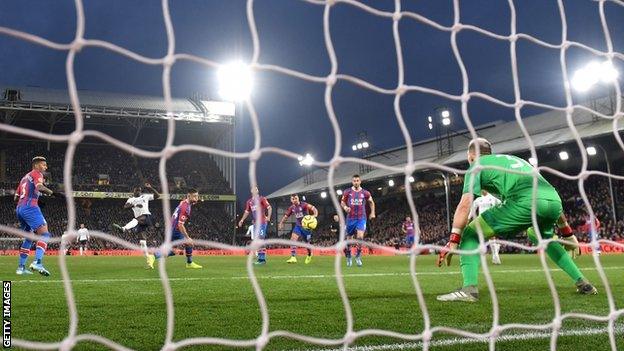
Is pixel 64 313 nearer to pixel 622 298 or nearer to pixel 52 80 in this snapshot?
pixel 622 298

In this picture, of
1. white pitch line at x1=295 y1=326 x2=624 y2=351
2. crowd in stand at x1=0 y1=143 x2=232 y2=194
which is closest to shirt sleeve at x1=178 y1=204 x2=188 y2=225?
white pitch line at x1=295 y1=326 x2=624 y2=351

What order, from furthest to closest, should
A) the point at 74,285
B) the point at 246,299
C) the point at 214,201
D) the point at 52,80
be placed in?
the point at 52,80, the point at 214,201, the point at 74,285, the point at 246,299

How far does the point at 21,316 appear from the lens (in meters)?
4.05

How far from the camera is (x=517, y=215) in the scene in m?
4.55

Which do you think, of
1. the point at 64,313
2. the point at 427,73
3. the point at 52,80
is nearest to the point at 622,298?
the point at 64,313

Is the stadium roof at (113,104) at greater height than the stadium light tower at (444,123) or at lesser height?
greater

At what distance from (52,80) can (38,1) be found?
16533 mm

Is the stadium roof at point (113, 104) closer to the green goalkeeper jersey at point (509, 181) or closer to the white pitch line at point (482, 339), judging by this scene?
the green goalkeeper jersey at point (509, 181)

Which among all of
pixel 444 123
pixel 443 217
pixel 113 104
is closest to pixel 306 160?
pixel 444 123

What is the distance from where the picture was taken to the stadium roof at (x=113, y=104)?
3247 cm

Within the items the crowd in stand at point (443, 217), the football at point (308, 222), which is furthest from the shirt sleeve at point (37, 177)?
the crowd in stand at point (443, 217)

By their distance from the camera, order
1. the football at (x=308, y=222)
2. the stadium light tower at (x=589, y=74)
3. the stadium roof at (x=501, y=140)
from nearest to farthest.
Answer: the football at (x=308, y=222) < the stadium light tower at (x=589, y=74) < the stadium roof at (x=501, y=140)

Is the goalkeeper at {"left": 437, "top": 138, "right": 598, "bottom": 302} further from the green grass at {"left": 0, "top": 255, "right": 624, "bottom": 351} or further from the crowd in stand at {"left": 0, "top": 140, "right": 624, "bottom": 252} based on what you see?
the crowd in stand at {"left": 0, "top": 140, "right": 624, "bottom": 252}

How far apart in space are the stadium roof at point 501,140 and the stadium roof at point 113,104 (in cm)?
816
